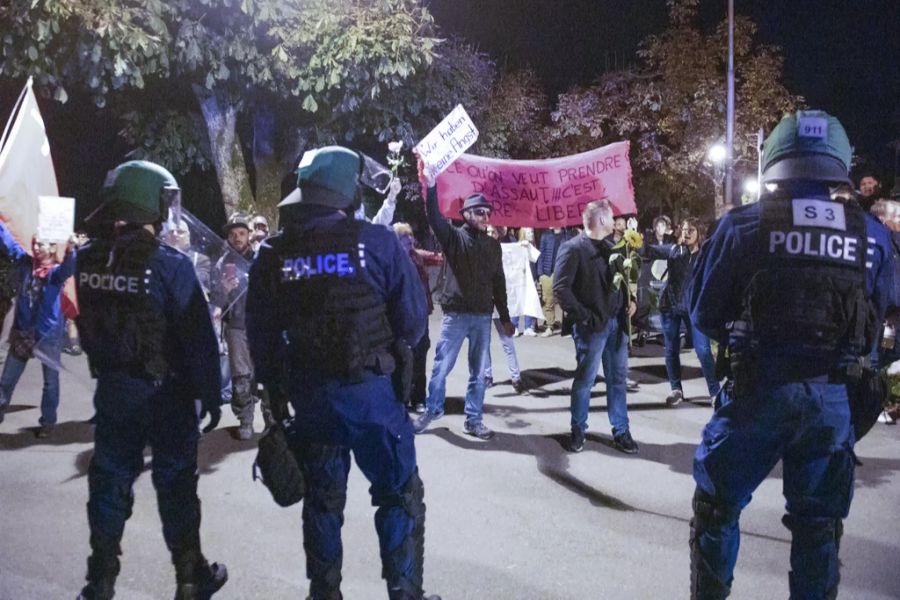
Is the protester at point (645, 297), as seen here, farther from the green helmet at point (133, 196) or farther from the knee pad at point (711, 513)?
the green helmet at point (133, 196)

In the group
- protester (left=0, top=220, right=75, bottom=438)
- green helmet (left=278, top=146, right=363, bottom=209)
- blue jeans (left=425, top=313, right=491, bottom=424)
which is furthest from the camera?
blue jeans (left=425, top=313, right=491, bottom=424)

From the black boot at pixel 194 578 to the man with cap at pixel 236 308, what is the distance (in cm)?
296

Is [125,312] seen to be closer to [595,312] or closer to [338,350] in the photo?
[338,350]

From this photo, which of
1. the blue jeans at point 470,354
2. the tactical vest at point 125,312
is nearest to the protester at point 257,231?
the blue jeans at point 470,354

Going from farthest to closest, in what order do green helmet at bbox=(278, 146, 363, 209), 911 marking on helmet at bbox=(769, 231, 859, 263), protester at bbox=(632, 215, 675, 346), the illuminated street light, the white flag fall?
the illuminated street light < protester at bbox=(632, 215, 675, 346) < the white flag < green helmet at bbox=(278, 146, 363, 209) < 911 marking on helmet at bbox=(769, 231, 859, 263)

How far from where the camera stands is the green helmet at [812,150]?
3.30 m

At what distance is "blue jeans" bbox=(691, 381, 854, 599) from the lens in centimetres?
318

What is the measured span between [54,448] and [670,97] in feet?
69.6

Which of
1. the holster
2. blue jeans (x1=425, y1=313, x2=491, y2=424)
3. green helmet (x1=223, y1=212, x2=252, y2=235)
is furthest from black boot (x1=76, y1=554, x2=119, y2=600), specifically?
green helmet (x1=223, y1=212, x2=252, y2=235)

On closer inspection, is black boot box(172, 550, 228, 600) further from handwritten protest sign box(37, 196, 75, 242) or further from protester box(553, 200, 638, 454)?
handwritten protest sign box(37, 196, 75, 242)

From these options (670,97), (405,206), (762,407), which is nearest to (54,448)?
(762,407)

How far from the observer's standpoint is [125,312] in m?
3.60

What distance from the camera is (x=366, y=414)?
3.42 meters

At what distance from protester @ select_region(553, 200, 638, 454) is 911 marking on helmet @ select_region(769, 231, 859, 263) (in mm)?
2977
